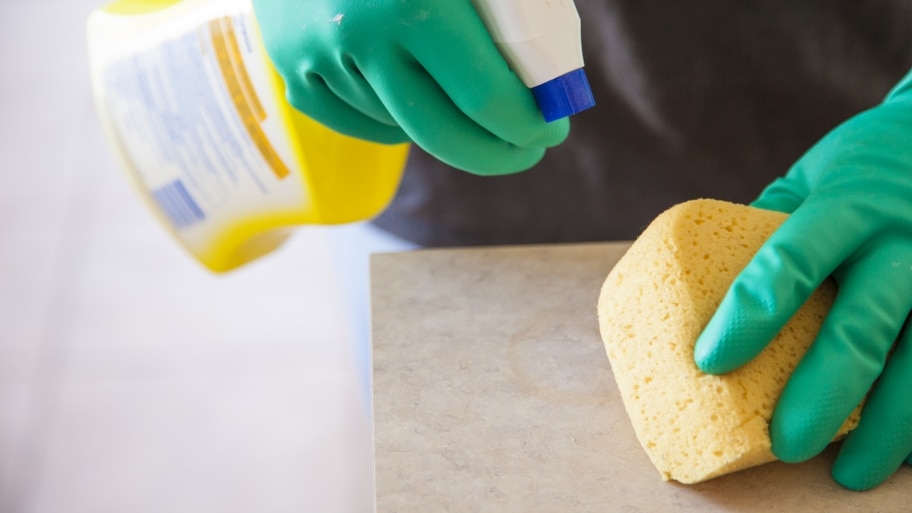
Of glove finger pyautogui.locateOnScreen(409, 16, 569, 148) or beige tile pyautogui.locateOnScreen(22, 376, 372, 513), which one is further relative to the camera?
beige tile pyautogui.locateOnScreen(22, 376, 372, 513)

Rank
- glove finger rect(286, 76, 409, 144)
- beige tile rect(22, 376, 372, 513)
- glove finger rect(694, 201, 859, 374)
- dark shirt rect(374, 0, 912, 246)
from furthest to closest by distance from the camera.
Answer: beige tile rect(22, 376, 372, 513) → dark shirt rect(374, 0, 912, 246) → glove finger rect(286, 76, 409, 144) → glove finger rect(694, 201, 859, 374)

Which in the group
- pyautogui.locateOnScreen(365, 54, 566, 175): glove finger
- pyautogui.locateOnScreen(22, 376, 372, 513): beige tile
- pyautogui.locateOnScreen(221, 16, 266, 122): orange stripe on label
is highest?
pyautogui.locateOnScreen(221, 16, 266, 122): orange stripe on label

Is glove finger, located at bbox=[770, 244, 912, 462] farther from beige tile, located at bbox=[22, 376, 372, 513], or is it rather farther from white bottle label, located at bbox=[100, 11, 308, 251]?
beige tile, located at bbox=[22, 376, 372, 513]

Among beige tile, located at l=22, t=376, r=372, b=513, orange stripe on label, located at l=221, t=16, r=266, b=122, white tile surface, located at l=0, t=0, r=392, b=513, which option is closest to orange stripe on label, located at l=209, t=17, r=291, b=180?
orange stripe on label, located at l=221, t=16, r=266, b=122

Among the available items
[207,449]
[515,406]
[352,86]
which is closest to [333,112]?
[352,86]

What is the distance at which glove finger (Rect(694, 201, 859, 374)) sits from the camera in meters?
0.56

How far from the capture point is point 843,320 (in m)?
0.58

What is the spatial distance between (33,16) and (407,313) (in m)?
2.24

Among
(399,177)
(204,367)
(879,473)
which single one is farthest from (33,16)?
(879,473)

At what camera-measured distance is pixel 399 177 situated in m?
0.89

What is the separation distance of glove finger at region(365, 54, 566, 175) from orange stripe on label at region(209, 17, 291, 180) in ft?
0.45

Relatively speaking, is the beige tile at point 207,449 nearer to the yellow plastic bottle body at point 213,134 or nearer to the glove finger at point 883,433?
the yellow plastic bottle body at point 213,134

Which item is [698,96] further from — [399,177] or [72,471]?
[72,471]

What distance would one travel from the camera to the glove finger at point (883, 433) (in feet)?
1.91
